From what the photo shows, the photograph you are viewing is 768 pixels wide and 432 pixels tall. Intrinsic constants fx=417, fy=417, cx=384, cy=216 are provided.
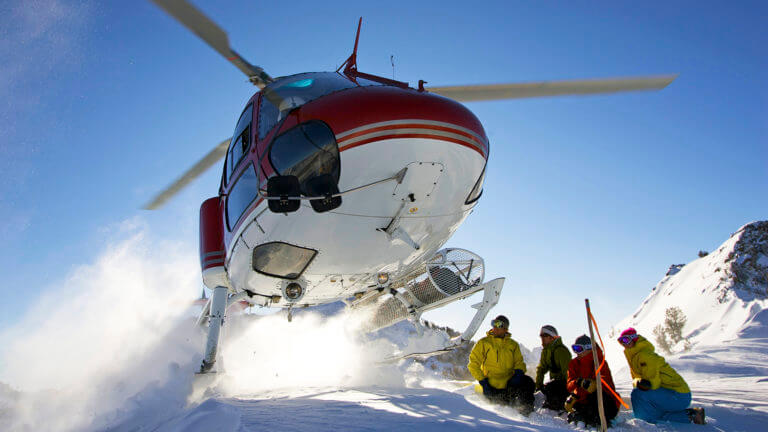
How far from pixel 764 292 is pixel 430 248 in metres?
40.0

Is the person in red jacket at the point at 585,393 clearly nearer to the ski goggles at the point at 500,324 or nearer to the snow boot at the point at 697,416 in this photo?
the snow boot at the point at 697,416

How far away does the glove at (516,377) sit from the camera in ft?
15.8

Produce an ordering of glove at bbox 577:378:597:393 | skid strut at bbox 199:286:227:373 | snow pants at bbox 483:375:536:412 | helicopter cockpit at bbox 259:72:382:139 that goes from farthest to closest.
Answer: skid strut at bbox 199:286:227:373 → helicopter cockpit at bbox 259:72:382:139 → snow pants at bbox 483:375:536:412 → glove at bbox 577:378:597:393

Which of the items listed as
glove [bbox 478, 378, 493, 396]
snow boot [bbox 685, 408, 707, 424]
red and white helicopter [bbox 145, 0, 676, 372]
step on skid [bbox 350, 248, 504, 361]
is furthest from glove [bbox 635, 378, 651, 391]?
step on skid [bbox 350, 248, 504, 361]

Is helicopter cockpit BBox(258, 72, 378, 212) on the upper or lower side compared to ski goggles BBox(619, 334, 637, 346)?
upper

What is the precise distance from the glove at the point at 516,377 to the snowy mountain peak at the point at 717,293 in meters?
26.8

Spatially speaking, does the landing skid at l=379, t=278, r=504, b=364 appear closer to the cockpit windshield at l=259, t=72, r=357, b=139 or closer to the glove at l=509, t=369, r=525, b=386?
the glove at l=509, t=369, r=525, b=386

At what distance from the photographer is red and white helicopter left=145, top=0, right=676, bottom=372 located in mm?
4637

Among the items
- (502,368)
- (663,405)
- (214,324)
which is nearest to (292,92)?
(214,324)

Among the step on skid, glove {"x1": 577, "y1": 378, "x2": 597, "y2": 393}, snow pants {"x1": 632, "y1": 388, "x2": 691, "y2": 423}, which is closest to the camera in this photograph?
snow pants {"x1": 632, "y1": 388, "x2": 691, "y2": 423}

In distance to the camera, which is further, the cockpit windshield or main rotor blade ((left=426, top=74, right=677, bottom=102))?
the cockpit windshield

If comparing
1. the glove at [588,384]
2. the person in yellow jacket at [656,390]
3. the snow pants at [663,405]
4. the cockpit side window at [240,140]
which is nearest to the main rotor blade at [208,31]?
the cockpit side window at [240,140]

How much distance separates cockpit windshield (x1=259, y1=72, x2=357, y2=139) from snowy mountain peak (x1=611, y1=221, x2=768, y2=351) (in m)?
28.8

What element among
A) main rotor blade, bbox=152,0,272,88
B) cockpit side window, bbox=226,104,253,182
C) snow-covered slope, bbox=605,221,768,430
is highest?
main rotor blade, bbox=152,0,272,88
